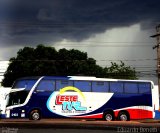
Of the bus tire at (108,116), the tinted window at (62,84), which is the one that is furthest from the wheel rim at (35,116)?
the bus tire at (108,116)

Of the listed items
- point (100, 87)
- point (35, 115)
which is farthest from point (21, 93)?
point (100, 87)

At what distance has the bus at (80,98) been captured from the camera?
1180 inches

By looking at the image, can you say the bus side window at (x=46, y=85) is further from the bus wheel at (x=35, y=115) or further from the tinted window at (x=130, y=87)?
the tinted window at (x=130, y=87)

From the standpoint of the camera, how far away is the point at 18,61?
58594 mm

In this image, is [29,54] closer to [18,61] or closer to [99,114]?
[18,61]

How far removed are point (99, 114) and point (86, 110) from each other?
45.8 inches

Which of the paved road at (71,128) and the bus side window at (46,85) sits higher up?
the bus side window at (46,85)

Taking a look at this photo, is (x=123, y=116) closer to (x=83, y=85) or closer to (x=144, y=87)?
(x=144, y=87)

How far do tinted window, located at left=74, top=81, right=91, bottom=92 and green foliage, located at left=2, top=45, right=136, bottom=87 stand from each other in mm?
24919

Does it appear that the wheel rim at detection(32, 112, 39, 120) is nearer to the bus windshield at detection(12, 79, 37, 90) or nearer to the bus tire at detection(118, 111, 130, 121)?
the bus windshield at detection(12, 79, 37, 90)

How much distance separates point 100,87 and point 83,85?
1.47 m

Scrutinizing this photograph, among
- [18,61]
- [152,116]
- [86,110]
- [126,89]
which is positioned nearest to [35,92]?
[86,110]

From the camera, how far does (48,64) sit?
188ft

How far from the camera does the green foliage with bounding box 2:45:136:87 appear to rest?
57062 mm
